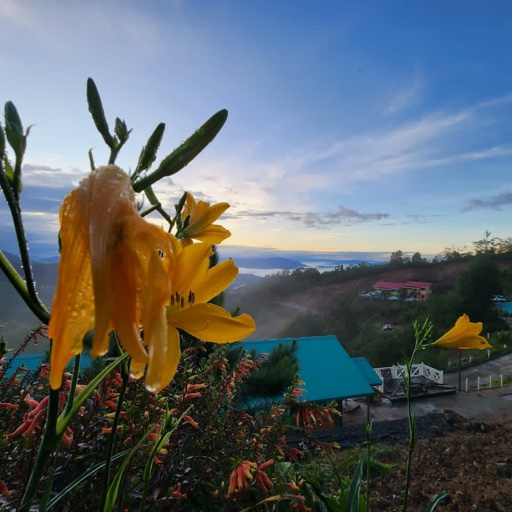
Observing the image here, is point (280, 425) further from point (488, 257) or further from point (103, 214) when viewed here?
point (488, 257)

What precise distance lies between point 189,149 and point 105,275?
183 millimetres

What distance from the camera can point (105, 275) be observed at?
0.25 m

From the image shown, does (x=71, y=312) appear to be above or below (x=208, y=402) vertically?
above

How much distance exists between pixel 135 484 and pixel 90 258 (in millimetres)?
755

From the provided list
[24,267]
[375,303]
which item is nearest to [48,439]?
[24,267]

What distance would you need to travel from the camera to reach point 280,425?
1.16 metres

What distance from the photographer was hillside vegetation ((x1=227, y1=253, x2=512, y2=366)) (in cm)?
1453

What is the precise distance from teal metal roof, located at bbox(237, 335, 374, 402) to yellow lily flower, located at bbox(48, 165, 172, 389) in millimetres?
5122

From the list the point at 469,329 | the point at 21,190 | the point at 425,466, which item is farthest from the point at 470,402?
the point at 21,190

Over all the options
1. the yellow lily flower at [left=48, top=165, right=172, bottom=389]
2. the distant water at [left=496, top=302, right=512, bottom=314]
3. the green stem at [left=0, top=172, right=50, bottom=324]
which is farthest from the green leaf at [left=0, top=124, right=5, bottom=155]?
the distant water at [left=496, top=302, right=512, bottom=314]

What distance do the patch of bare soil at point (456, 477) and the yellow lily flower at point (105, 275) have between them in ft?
7.66

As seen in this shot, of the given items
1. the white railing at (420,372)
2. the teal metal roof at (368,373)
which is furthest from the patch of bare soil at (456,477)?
the white railing at (420,372)

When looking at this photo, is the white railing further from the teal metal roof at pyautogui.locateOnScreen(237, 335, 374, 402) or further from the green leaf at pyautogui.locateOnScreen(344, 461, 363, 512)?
the green leaf at pyautogui.locateOnScreen(344, 461, 363, 512)

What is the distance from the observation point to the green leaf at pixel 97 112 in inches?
15.9
